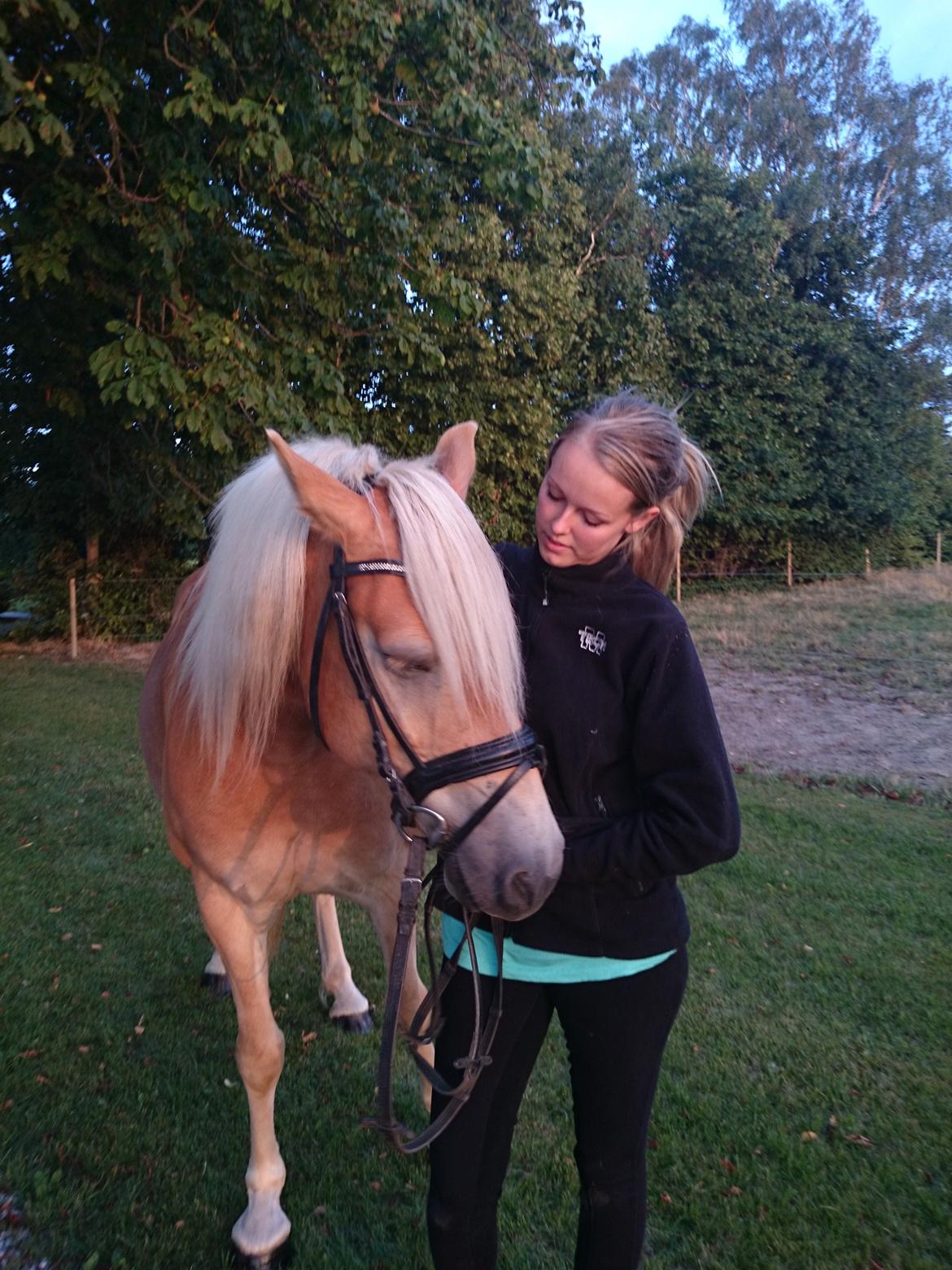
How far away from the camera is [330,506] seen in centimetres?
173

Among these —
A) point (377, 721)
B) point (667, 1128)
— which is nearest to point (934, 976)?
point (667, 1128)

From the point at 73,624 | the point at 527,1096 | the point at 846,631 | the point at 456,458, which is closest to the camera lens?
the point at 456,458

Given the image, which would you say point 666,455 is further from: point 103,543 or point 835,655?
point 103,543

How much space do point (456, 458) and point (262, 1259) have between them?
225 centimetres

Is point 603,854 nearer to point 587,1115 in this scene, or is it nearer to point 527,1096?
point 587,1115

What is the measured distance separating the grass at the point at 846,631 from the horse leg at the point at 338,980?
8658mm

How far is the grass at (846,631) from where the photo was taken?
11633 mm

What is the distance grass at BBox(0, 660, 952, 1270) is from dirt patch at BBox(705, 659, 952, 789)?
2655 millimetres

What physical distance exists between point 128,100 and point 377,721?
651 centimetres

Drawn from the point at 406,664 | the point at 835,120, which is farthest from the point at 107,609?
the point at 835,120

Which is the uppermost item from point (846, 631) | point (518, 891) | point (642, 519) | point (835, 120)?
point (835, 120)

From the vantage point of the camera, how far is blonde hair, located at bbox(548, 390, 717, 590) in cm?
173

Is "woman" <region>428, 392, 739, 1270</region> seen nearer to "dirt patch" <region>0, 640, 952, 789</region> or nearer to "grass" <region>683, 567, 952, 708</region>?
"dirt patch" <region>0, 640, 952, 789</region>

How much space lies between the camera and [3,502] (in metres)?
14.1
